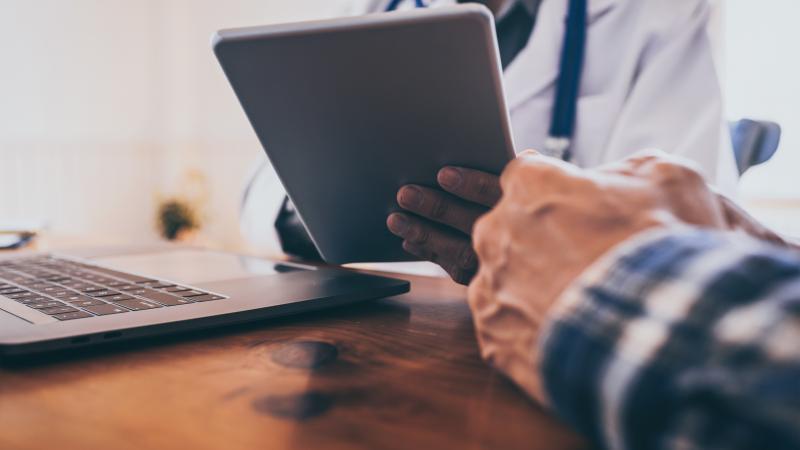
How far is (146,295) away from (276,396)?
0.19 meters

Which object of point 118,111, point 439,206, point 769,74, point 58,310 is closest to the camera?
point 58,310

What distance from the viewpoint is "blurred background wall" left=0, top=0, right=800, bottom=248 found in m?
3.06

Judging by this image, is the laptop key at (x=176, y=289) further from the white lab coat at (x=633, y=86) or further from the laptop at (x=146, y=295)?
the white lab coat at (x=633, y=86)

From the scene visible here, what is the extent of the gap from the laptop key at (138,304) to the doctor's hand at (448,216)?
0.20 m

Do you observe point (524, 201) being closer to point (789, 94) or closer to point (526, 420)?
point (526, 420)

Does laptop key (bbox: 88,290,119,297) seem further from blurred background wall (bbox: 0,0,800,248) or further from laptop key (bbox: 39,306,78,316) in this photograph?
blurred background wall (bbox: 0,0,800,248)

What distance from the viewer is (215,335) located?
16.2 inches

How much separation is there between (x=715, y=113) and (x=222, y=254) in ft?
2.13

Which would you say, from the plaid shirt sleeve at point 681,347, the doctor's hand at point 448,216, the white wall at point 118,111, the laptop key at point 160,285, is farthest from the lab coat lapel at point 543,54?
the white wall at point 118,111

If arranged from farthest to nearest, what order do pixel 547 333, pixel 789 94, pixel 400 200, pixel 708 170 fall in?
pixel 789 94 → pixel 708 170 → pixel 400 200 → pixel 547 333

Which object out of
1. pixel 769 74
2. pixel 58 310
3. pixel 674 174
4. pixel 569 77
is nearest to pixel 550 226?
pixel 674 174

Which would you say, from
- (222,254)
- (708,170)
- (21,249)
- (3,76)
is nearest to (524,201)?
(222,254)

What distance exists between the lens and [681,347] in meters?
0.20

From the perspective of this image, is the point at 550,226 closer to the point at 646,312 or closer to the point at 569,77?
the point at 646,312
